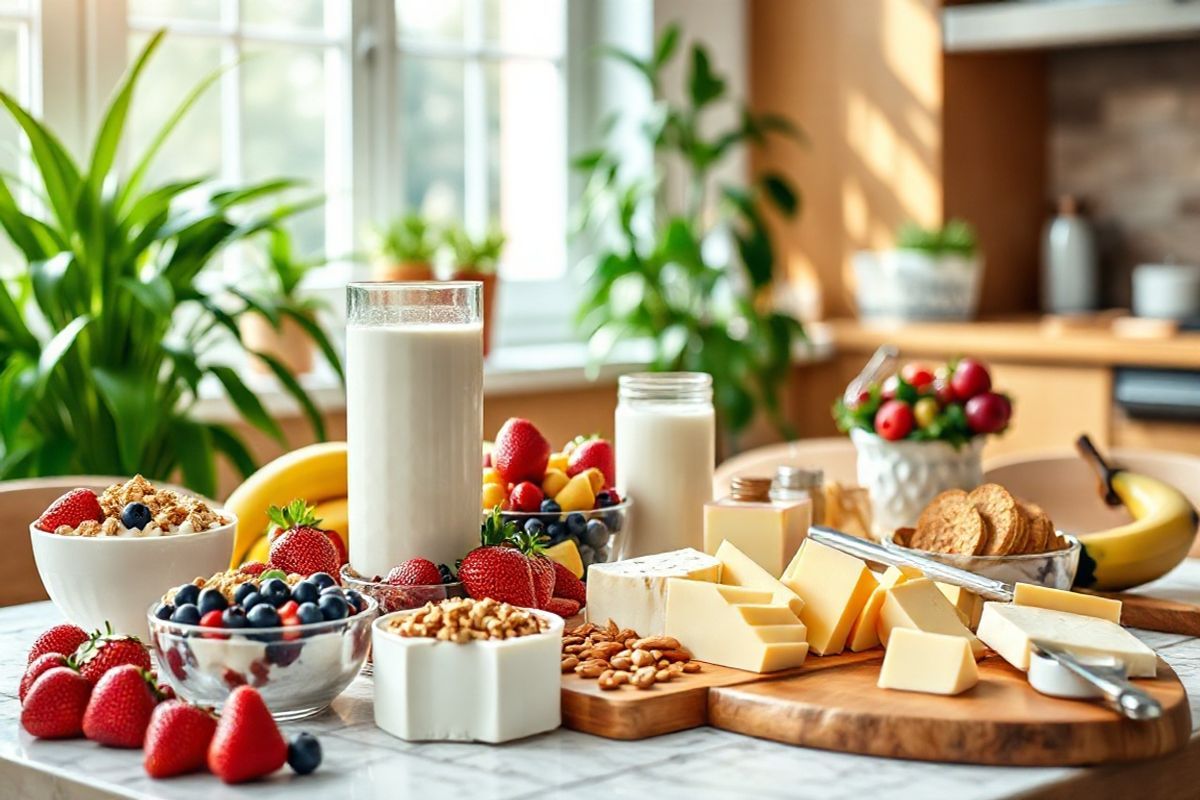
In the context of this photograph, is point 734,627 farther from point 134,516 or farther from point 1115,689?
point 134,516

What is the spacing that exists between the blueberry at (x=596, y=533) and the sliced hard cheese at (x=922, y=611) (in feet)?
1.15

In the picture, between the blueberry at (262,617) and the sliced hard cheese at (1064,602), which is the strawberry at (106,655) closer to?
the blueberry at (262,617)

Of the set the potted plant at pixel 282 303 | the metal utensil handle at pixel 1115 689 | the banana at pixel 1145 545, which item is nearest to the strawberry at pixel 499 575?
the metal utensil handle at pixel 1115 689

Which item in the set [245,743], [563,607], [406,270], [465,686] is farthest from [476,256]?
[245,743]

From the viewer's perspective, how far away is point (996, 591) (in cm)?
151

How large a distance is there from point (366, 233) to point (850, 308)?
4.79 feet

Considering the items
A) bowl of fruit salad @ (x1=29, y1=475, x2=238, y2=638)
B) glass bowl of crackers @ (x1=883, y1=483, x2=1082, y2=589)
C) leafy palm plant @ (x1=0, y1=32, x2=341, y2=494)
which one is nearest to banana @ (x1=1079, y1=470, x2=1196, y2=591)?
glass bowl of crackers @ (x1=883, y1=483, x2=1082, y2=589)

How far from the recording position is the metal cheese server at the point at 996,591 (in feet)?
3.95

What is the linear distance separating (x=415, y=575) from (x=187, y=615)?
0.77ft

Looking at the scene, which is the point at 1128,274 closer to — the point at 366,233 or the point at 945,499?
the point at 366,233

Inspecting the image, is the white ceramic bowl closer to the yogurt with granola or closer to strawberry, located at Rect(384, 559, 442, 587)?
the yogurt with granola

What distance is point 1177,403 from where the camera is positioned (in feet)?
11.8

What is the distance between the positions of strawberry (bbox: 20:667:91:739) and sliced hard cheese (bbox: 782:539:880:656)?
615 millimetres

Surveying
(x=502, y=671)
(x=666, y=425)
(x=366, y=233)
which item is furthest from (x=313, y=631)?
(x=366, y=233)
